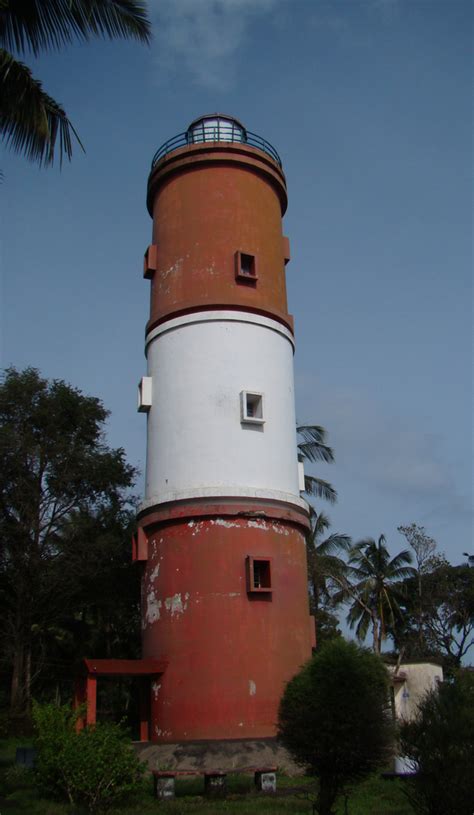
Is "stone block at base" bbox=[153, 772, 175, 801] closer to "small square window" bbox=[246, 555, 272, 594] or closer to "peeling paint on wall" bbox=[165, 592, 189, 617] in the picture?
"peeling paint on wall" bbox=[165, 592, 189, 617]

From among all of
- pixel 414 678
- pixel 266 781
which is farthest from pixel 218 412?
pixel 414 678

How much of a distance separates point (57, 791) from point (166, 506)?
7.12m

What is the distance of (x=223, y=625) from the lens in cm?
1739

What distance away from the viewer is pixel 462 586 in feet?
152

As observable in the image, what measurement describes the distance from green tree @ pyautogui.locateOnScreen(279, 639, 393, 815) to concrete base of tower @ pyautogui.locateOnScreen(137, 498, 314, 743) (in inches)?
210

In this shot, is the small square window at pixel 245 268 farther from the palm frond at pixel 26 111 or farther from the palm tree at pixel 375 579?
the palm tree at pixel 375 579

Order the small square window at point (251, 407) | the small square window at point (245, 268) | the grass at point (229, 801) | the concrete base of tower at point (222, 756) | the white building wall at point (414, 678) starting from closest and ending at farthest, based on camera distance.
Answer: the grass at point (229, 801), the concrete base of tower at point (222, 756), the small square window at point (251, 407), the small square window at point (245, 268), the white building wall at point (414, 678)

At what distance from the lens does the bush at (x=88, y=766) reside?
12484 mm

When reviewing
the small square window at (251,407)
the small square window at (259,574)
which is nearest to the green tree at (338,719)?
the small square window at (259,574)

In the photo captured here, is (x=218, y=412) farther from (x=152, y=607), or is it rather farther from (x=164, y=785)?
(x=164, y=785)

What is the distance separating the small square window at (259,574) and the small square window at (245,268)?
6980mm

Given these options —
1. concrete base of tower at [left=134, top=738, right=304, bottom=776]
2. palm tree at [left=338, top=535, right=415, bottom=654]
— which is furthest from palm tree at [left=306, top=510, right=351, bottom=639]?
concrete base of tower at [left=134, top=738, right=304, bottom=776]

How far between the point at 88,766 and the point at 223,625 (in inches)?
212

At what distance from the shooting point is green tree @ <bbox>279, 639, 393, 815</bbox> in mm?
10844
